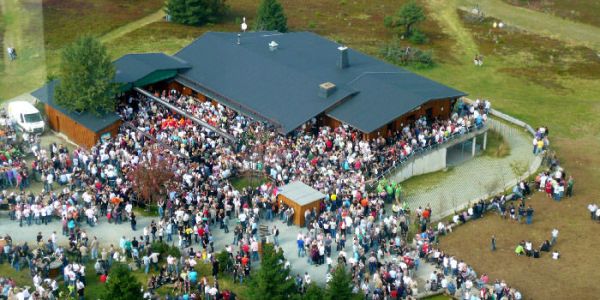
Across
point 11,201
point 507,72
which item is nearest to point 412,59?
point 507,72

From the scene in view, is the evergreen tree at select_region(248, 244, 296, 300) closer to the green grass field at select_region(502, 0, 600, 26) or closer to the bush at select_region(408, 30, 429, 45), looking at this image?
the bush at select_region(408, 30, 429, 45)

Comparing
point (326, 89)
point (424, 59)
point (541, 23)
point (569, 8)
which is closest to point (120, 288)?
point (326, 89)

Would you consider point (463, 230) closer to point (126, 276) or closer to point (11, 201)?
point (126, 276)

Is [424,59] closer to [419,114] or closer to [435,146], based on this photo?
[419,114]

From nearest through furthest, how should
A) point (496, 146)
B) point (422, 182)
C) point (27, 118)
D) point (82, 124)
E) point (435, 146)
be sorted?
point (422, 182), point (435, 146), point (82, 124), point (27, 118), point (496, 146)

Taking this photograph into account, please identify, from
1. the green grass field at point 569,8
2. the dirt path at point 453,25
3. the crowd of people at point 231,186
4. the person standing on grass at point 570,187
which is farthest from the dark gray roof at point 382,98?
the green grass field at point 569,8

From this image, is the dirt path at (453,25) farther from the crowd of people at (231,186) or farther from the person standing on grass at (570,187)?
the person standing on grass at (570,187)

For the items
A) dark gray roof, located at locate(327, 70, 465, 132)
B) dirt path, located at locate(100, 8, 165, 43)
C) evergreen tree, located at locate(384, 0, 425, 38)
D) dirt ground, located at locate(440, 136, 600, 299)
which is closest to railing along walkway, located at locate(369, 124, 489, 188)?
dark gray roof, located at locate(327, 70, 465, 132)
